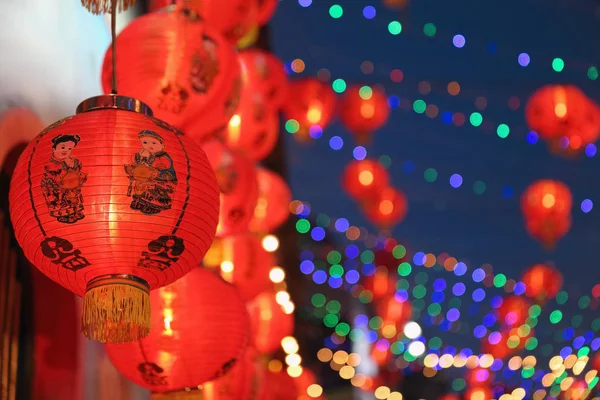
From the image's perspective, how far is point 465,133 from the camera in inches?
752

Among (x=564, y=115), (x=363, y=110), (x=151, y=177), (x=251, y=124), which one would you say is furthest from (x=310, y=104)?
(x=151, y=177)

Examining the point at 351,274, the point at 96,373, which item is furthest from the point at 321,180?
the point at 96,373

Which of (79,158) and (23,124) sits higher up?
(23,124)

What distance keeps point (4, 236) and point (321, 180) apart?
1610 cm

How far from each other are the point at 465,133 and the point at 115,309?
17574 mm

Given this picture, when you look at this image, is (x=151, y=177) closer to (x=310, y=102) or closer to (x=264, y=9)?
(x=264, y=9)

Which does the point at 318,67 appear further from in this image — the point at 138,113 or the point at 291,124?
the point at 138,113

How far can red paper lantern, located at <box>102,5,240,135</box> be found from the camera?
10.5ft

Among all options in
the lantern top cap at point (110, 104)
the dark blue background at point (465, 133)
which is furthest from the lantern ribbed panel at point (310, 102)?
the lantern top cap at point (110, 104)

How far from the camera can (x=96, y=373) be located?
4512 mm

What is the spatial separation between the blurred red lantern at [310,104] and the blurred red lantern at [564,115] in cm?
204

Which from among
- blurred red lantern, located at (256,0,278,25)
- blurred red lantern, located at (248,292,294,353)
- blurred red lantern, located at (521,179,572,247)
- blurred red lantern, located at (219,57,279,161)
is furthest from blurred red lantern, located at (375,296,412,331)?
blurred red lantern, located at (256,0,278,25)

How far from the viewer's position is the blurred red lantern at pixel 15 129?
3.28 m

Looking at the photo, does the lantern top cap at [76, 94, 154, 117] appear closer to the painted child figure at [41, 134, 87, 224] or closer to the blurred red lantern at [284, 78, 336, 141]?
the painted child figure at [41, 134, 87, 224]
